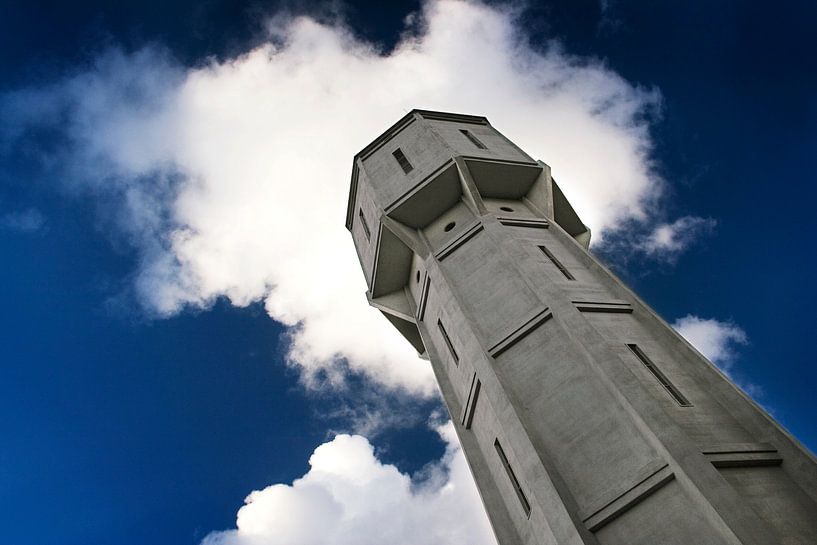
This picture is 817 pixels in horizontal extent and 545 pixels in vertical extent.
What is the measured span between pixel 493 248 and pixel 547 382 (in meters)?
5.44

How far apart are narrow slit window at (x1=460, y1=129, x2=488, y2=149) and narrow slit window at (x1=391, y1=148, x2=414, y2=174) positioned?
2801 millimetres

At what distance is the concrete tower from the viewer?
484 inches

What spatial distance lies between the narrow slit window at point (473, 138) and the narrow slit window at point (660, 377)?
38.0 ft

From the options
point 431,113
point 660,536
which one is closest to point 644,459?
point 660,536

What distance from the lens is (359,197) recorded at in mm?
26781

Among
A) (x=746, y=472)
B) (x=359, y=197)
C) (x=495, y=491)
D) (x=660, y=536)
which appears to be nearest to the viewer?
(x=660, y=536)

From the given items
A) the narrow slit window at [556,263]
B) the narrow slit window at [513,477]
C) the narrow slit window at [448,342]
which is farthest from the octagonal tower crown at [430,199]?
the narrow slit window at [513,477]

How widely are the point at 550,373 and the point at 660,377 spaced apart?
2673 mm

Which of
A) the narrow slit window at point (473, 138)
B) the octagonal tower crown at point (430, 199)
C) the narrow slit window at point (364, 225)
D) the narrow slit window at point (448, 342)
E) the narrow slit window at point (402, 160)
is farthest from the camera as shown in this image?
the narrow slit window at point (364, 225)

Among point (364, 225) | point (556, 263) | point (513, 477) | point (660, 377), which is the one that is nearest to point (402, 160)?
point (364, 225)

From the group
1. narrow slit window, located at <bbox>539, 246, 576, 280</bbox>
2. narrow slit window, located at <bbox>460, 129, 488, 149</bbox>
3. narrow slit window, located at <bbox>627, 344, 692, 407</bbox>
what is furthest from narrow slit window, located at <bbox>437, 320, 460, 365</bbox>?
narrow slit window, located at <bbox>460, 129, 488, 149</bbox>

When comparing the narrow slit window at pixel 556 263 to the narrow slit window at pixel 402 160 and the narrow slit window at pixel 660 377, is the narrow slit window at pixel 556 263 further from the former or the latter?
the narrow slit window at pixel 402 160

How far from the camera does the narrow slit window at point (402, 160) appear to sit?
2462 cm

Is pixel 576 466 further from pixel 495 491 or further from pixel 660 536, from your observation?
A: pixel 495 491
